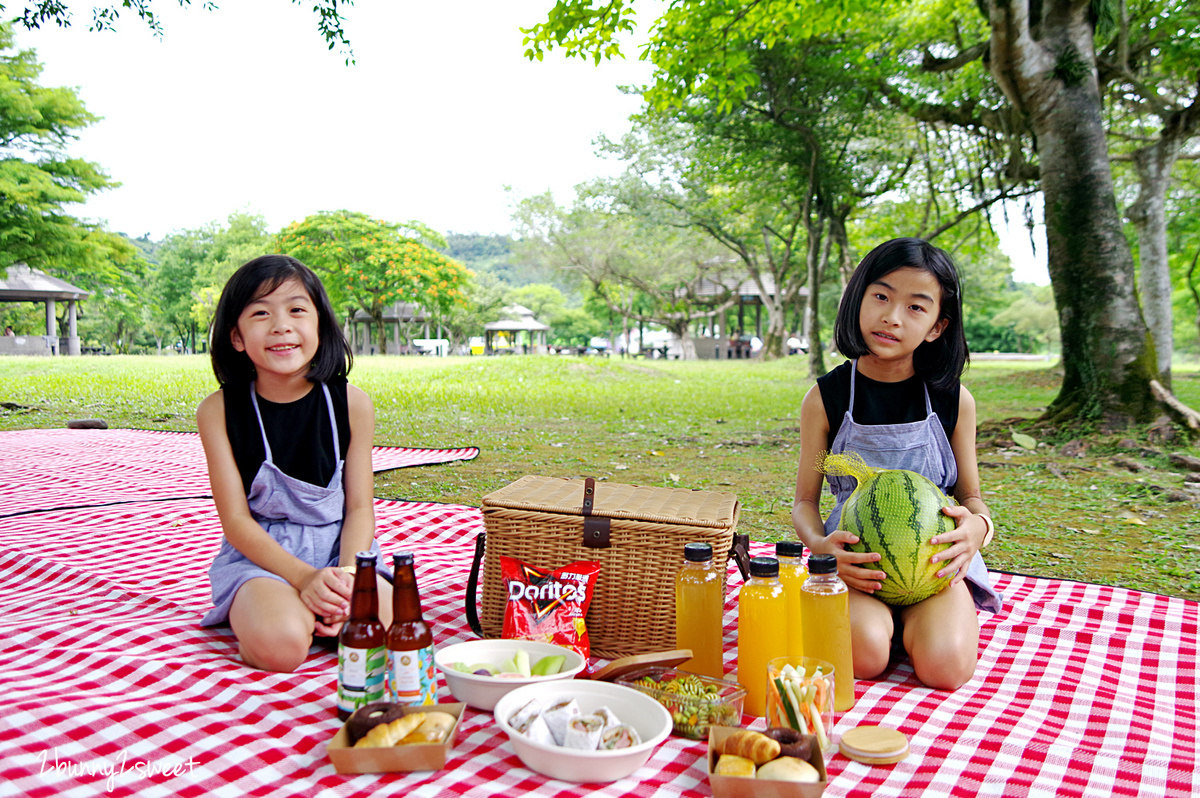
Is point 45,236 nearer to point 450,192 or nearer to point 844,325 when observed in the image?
point 844,325

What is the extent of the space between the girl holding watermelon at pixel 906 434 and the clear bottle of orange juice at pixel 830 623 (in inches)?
8.0

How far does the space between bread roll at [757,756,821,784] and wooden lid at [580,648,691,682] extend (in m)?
0.37

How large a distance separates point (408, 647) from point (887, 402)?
1.56 metres

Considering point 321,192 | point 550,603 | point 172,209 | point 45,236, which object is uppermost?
point 321,192

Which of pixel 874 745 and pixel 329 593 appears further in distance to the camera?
pixel 329 593

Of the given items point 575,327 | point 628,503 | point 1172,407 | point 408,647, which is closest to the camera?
point 408,647

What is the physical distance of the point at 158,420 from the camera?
28.9ft

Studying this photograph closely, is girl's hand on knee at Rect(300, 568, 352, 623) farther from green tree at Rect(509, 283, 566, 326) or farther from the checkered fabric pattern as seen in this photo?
green tree at Rect(509, 283, 566, 326)

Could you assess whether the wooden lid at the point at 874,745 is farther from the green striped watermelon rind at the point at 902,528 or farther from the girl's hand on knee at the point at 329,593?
the girl's hand on knee at the point at 329,593

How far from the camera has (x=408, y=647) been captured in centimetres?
162

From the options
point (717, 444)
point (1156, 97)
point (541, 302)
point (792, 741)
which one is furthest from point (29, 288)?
point (541, 302)

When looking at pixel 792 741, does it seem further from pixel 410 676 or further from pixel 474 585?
pixel 474 585

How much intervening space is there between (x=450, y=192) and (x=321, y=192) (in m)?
24.5

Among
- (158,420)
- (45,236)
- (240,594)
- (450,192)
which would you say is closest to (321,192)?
(450,192)
